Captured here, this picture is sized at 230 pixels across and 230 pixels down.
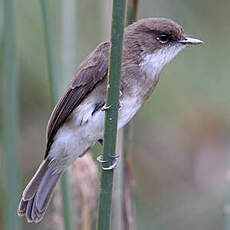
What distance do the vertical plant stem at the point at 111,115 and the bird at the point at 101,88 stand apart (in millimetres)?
585

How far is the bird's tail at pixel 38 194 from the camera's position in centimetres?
275

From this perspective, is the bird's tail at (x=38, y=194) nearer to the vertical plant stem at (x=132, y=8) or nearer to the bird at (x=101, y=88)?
the bird at (x=101, y=88)

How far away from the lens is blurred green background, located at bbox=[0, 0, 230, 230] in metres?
3.74

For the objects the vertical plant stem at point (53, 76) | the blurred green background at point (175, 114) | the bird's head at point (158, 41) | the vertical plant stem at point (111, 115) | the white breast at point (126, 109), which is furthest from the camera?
the blurred green background at point (175, 114)

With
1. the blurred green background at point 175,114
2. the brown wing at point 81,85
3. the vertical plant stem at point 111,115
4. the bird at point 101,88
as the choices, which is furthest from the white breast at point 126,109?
the blurred green background at point 175,114

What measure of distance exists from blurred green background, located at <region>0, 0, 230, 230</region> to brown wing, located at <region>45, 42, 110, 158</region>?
3.36ft

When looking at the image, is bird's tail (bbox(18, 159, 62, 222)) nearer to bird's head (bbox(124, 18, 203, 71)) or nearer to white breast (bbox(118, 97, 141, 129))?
white breast (bbox(118, 97, 141, 129))

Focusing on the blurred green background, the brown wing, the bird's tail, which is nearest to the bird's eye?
the brown wing

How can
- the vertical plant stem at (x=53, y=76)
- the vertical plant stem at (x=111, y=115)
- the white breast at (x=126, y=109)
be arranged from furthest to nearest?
1. the white breast at (x=126, y=109)
2. the vertical plant stem at (x=53, y=76)
3. the vertical plant stem at (x=111, y=115)

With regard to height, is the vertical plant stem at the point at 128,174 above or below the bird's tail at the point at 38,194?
above

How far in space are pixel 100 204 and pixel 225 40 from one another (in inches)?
84.0

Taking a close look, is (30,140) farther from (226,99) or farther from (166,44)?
(166,44)

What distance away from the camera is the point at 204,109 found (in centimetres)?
400

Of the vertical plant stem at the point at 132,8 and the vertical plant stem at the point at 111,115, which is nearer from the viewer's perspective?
the vertical plant stem at the point at 111,115
